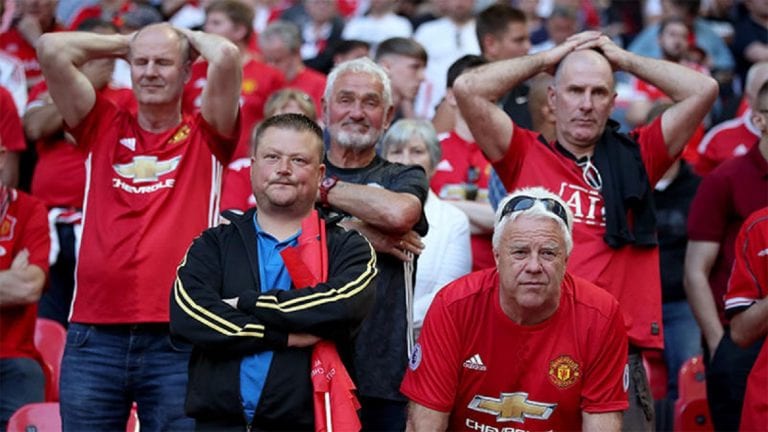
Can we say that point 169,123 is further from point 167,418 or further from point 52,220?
point 52,220

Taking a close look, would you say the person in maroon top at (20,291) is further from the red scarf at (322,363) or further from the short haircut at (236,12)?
the short haircut at (236,12)

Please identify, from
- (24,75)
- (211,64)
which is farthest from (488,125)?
(24,75)

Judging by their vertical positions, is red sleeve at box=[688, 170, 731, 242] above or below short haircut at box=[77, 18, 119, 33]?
below

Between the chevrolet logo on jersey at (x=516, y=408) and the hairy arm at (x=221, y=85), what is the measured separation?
1.77 meters

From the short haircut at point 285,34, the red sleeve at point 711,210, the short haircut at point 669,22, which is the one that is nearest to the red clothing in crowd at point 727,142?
the red sleeve at point 711,210

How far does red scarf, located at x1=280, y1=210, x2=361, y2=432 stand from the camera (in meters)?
5.14

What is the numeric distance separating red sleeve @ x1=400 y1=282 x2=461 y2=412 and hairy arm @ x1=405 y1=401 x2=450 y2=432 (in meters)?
0.02

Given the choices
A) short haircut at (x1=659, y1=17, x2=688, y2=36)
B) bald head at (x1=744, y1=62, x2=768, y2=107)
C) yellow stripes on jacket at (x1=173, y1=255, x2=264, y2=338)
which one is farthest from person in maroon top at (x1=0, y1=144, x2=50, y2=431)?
short haircut at (x1=659, y1=17, x2=688, y2=36)

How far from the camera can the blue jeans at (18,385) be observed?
7.09 metres

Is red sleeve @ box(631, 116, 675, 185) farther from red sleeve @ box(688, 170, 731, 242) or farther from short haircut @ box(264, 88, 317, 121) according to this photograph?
short haircut @ box(264, 88, 317, 121)

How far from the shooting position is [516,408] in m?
5.58

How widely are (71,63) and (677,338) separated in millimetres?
4191

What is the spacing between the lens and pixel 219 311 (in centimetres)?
516

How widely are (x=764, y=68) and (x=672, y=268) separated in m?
1.35
